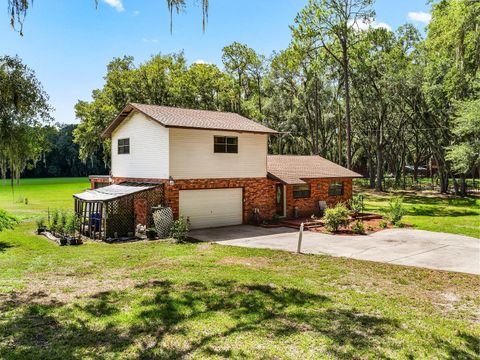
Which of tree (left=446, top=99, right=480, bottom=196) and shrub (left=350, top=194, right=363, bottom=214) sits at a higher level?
tree (left=446, top=99, right=480, bottom=196)

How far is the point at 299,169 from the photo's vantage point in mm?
24250

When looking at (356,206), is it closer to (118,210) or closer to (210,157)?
(210,157)

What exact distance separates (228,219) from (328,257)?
8.31 m

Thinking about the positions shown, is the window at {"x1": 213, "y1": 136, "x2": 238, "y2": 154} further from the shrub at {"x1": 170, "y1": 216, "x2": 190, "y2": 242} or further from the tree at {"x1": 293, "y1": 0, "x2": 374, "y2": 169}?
the tree at {"x1": 293, "y1": 0, "x2": 374, "y2": 169}

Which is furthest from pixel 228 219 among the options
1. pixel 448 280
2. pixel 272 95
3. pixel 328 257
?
pixel 272 95

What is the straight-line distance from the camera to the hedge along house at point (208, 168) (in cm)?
1830

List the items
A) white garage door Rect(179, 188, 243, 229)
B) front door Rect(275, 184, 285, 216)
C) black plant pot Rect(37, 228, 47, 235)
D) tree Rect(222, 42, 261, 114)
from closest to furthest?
1. black plant pot Rect(37, 228, 47, 235)
2. white garage door Rect(179, 188, 243, 229)
3. front door Rect(275, 184, 285, 216)
4. tree Rect(222, 42, 261, 114)

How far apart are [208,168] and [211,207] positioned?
79.2 inches

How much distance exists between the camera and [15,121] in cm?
963

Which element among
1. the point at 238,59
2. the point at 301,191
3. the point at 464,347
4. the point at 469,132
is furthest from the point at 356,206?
the point at 238,59

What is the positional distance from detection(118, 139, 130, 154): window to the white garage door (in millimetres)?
5263

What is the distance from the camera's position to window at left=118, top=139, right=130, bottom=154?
21466mm

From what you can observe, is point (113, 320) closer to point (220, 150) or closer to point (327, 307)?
point (327, 307)

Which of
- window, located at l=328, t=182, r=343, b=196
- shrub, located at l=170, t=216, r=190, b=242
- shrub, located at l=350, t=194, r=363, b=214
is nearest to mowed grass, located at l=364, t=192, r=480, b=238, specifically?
shrub, located at l=350, t=194, r=363, b=214
